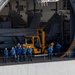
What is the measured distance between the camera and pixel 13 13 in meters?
25.6

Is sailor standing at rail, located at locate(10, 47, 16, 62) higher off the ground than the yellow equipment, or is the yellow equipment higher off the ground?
the yellow equipment

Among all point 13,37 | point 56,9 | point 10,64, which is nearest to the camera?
point 10,64

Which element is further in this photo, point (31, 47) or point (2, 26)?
point (2, 26)

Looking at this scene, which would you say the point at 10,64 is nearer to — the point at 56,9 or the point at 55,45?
the point at 55,45

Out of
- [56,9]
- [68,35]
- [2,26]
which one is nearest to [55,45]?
[68,35]

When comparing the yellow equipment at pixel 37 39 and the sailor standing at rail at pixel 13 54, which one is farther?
the yellow equipment at pixel 37 39

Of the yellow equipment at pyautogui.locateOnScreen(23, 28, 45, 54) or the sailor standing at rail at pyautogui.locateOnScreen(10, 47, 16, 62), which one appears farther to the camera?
the yellow equipment at pyautogui.locateOnScreen(23, 28, 45, 54)

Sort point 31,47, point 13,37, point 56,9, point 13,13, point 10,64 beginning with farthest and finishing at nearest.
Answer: point 56,9, point 13,13, point 13,37, point 31,47, point 10,64

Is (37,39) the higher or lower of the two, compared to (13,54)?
higher

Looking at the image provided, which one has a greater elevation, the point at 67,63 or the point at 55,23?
the point at 55,23

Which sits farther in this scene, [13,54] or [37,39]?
[37,39]

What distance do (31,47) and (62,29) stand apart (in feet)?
9.30

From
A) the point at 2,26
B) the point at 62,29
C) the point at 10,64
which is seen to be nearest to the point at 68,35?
the point at 62,29

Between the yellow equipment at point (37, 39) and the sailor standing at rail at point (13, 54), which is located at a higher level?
the yellow equipment at point (37, 39)
